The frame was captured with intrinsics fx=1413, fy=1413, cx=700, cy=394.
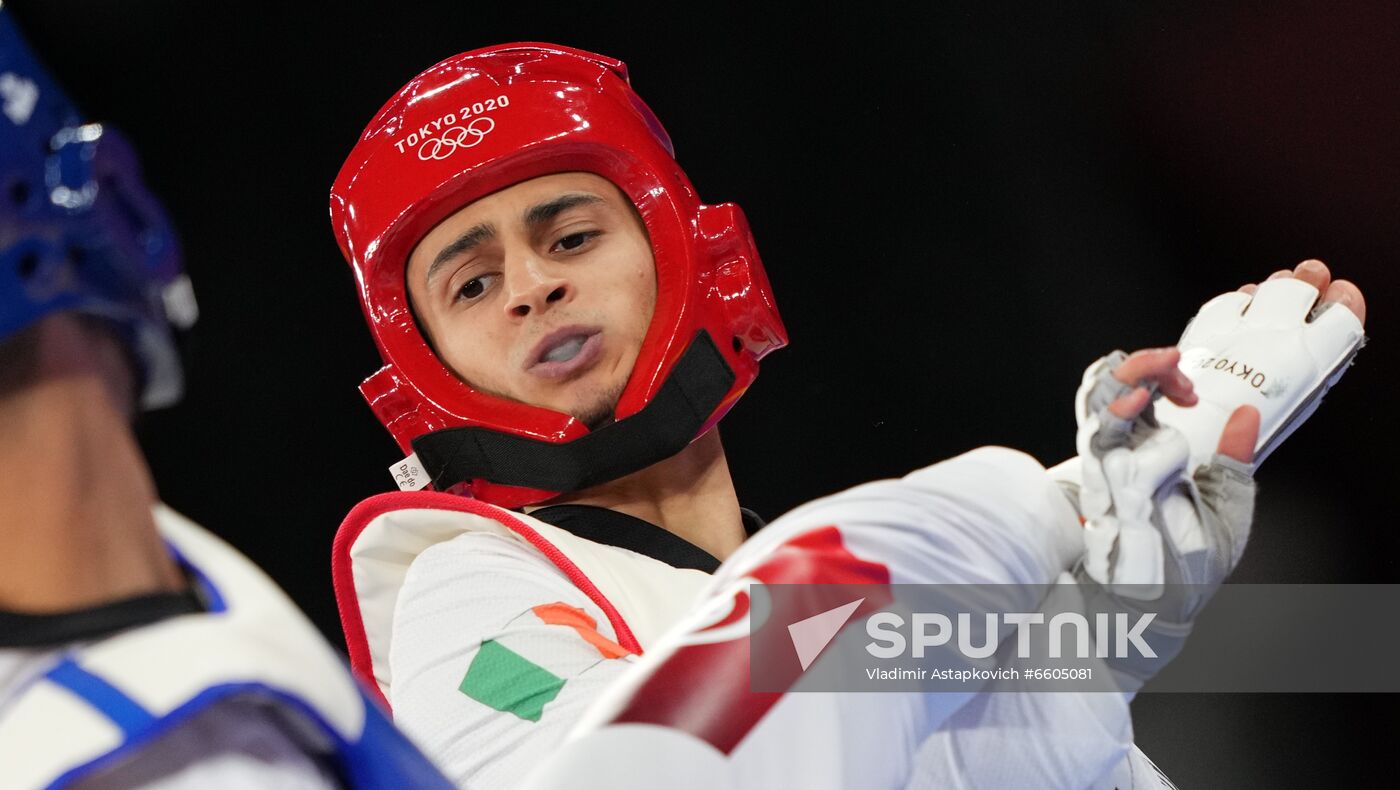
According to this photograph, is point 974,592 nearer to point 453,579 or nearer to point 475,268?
point 453,579

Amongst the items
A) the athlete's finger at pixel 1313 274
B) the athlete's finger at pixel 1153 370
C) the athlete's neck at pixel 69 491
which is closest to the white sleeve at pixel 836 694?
the athlete's finger at pixel 1153 370

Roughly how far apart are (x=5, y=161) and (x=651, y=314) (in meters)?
1.15

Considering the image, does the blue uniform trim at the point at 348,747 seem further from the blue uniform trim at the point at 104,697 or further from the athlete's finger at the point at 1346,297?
the athlete's finger at the point at 1346,297

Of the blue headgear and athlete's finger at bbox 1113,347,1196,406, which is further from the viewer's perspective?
athlete's finger at bbox 1113,347,1196,406

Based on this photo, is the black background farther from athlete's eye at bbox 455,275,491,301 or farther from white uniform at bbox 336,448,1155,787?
white uniform at bbox 336,448,1155,787

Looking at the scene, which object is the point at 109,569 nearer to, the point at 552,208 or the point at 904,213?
the point at 552,208

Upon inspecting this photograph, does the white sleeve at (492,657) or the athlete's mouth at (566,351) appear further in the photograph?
the athlete's mouth at (566,351)

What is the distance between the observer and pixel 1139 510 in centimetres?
105

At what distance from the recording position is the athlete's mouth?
1716 millimetres

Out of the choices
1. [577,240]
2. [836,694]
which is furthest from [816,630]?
[577,240]

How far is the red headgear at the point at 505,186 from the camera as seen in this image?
170 cm

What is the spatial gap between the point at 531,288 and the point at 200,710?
1.11m

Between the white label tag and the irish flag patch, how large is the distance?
471 mm

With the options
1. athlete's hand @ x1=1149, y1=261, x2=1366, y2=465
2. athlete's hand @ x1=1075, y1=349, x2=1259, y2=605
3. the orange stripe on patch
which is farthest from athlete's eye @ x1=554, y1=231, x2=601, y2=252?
athlete's hand @ x1=1075, y1=349, x2=1259, y2=605
